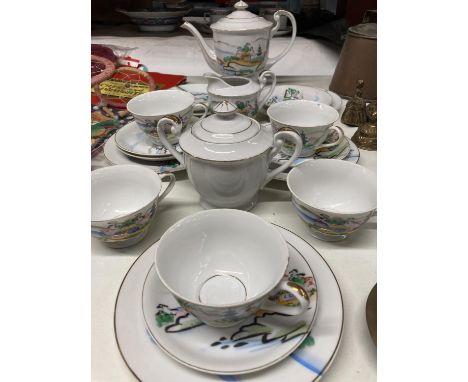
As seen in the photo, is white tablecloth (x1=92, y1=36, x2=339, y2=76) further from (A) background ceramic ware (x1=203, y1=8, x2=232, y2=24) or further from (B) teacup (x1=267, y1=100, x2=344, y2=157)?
(B) teacup (x1=267, y1=100, x2=344, y2=157)

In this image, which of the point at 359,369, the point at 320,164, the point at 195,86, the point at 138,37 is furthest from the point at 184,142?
the point at 138,37

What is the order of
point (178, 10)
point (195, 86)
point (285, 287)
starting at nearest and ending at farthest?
point (285, 287), point (195, 86), point (178, 10)

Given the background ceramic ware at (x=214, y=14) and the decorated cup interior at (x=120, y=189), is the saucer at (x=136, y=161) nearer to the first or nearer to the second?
the decorated cup interior at (x=120, y=189)

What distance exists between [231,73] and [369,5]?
0.91 metres

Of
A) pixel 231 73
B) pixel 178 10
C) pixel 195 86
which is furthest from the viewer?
pixel 178 10

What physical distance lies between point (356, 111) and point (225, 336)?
72cm

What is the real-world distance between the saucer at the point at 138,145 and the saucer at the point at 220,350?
12.4 inches

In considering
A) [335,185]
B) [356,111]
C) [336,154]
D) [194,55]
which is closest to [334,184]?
[335,185]

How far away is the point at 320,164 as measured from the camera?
0.71 meters

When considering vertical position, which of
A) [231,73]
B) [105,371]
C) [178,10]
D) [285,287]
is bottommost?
[105,371]

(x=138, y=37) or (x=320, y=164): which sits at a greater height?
(x=138, y=37)

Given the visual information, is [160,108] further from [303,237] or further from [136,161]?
[303,237]

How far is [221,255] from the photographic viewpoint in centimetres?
56

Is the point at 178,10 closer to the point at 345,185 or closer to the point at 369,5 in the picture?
the point at 369,5
